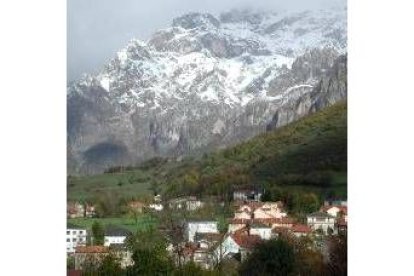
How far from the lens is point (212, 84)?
12.8m

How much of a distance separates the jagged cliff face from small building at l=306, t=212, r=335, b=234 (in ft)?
5.57

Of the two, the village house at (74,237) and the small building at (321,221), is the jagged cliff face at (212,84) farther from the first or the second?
the small building at (321,221)

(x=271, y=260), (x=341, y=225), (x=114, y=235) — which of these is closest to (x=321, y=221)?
(x=341, y=225)

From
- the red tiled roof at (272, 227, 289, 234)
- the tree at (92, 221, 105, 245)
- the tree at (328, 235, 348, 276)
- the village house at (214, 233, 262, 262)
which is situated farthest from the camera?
the tree at (92, 221, 105, 245)

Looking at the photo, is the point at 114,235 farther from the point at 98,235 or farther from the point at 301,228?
the point at 301,228

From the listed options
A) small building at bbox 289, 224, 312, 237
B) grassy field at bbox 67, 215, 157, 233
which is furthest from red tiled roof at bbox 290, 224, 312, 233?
grassy field at bbox 67, 215, 157, 233

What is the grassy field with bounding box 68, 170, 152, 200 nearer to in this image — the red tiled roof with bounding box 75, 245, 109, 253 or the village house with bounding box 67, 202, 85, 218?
the village house with bounding box 67, 202, 85, 218

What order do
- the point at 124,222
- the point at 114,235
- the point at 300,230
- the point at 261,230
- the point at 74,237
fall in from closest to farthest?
the point at 261,230, the point at 300,230, the point at 74,237, the point at 114,235, the point at 124,222

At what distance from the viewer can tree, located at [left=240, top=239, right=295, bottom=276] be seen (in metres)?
10.6

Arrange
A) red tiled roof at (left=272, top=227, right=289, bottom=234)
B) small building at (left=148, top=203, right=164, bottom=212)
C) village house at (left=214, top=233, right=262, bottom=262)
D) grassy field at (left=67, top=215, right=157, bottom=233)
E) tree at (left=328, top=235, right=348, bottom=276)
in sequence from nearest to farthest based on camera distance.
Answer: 1. tree at (left=328, top=235, right=348, bottom=276)
2. village house at (left=214, top=233, right=262, bottom=262)
3. red tiled roof at (left=272, top=227, right=289, bottom=234)
4. grassy field at (left=67, top=215, right=157, bottom=233)
5. small building at (left=148, top=203, right=164, bottom=212)

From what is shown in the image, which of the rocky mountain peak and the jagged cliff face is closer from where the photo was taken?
the rocky mountain peak

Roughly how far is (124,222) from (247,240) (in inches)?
81.4

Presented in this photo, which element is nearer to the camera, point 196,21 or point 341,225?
point 341,225
